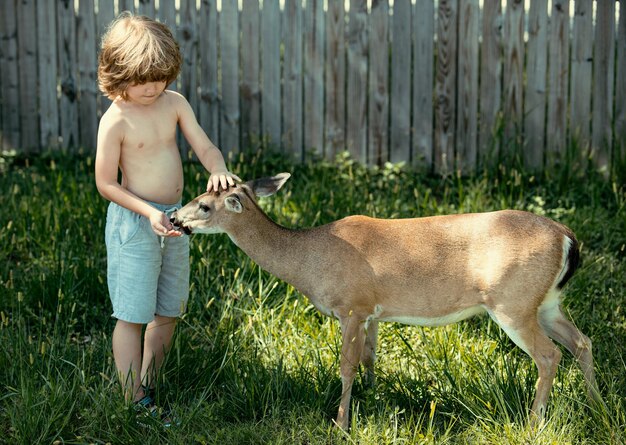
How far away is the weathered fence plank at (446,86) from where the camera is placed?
8.26 m

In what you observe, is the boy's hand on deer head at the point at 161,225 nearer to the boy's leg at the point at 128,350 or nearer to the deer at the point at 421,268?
the deer at the point at 421,268

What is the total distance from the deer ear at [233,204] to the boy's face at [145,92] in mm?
650

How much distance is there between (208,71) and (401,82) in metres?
1.77

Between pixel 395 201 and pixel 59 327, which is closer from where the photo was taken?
pixel 59 327

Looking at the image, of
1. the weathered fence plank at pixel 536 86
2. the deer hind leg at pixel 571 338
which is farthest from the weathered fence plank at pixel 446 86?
the deer hind leg at pixel 571 338

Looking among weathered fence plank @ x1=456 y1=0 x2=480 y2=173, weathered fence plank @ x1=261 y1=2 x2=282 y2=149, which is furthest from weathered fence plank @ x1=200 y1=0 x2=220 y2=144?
weathered fence plank @ x1=456 y1=0 x2=480 y2=173

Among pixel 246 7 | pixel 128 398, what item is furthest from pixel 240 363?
pixel 246 7

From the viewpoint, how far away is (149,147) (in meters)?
4.82

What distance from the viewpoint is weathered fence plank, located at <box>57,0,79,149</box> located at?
888 cm

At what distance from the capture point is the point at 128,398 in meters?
4.59

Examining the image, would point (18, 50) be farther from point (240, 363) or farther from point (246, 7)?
point (240, 363)

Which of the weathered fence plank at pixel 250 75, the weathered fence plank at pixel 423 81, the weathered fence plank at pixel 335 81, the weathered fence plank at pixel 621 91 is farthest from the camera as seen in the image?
the weathered fence plank at pixel 250 75

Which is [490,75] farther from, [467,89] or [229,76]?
[229,76]

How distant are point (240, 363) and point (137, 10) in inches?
189
